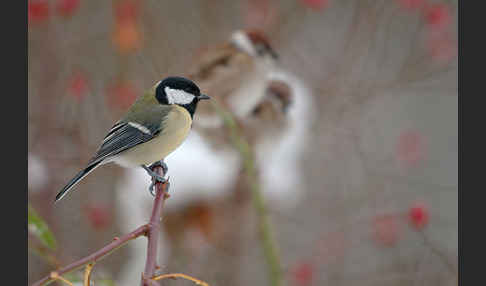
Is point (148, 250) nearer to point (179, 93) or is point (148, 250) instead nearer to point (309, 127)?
point (179, 93)

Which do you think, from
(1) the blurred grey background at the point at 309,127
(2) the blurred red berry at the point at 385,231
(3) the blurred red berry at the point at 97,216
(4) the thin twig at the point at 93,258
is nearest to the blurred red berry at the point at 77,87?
(1) the blurred grey background at the point at 309,127

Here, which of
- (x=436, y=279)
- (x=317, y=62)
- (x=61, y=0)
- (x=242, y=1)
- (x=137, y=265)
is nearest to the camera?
(x=137, y=265)

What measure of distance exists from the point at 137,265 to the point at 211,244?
387 millimetres

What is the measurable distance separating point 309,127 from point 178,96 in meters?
1.25

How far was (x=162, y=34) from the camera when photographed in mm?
1490

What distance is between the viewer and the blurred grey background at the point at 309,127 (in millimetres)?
1312

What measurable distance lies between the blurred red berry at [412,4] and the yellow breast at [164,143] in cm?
115

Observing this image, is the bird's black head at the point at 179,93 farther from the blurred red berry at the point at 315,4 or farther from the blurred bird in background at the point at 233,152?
the blurred red berry at the point at 315,4

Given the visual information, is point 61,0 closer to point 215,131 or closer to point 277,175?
point 215,131

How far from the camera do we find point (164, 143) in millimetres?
468

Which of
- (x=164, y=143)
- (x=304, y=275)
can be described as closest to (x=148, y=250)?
(x=164, y=143)

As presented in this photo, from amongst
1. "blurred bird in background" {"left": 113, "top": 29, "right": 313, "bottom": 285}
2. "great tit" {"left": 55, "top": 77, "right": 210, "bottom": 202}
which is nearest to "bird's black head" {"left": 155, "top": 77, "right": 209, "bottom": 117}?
"great tit" {"left": 55, "top": 77, "right": 210, "bottom": 202}

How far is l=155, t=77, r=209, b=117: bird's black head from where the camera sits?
0.44 m

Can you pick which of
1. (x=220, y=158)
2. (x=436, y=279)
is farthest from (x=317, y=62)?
(x=436, y=279)
